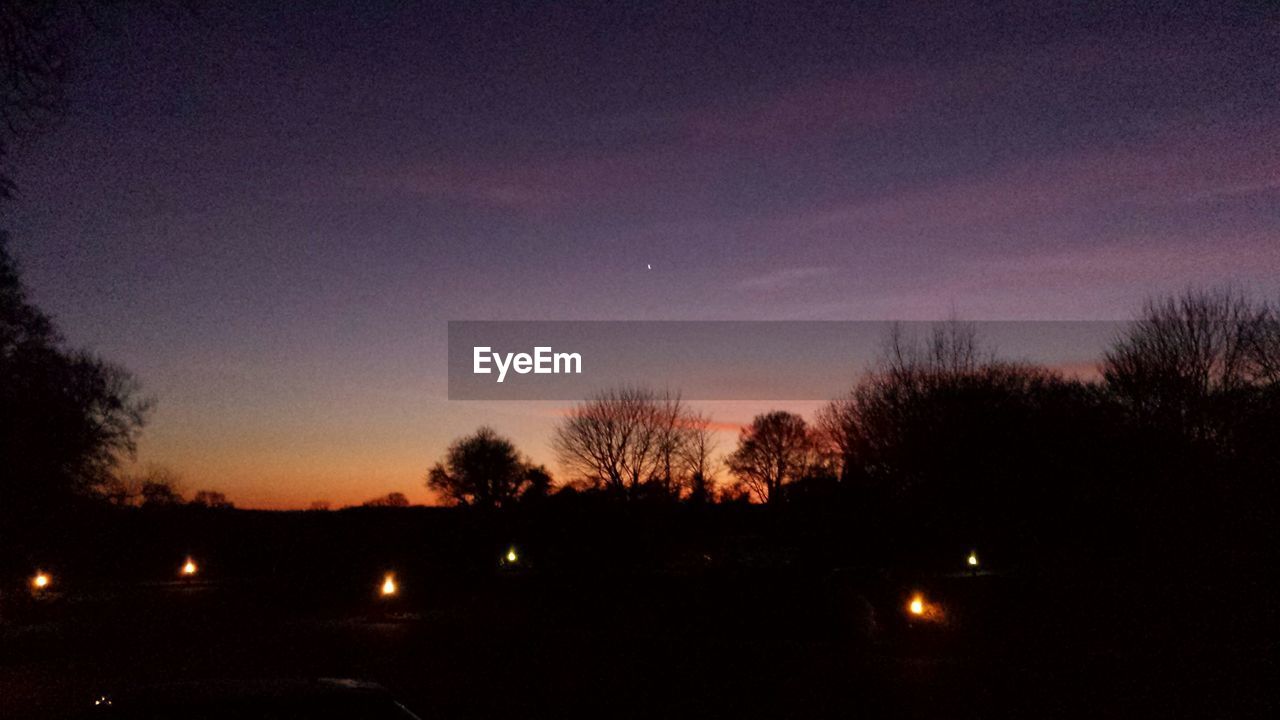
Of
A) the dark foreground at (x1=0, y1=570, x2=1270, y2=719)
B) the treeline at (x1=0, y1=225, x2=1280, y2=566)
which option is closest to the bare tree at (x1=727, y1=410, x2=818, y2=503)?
the treeline at (x1=0, y1=225, x2=1280, y2=566)

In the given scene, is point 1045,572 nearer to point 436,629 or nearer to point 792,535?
point 792,535

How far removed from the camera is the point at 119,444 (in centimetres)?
3050

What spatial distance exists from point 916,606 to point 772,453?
137 feet

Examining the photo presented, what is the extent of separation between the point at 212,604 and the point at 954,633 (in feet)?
71.6

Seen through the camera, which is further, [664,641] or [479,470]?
[479,470]

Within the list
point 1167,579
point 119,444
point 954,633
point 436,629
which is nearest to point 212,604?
point 119,444

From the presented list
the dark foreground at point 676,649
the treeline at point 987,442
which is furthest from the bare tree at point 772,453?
the dark foreground at point 676,649

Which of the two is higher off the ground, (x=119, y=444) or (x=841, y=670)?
(x=119, y=444)

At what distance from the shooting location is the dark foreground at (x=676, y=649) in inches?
459

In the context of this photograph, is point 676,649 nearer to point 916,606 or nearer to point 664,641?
point 664,641

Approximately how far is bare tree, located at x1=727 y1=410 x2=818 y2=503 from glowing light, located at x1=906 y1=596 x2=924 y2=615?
3982cm

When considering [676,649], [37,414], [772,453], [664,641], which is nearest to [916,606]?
[664,641]

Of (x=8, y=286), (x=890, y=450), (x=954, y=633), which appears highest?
(x=8, y=286)

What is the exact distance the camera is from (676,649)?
1731 cm
